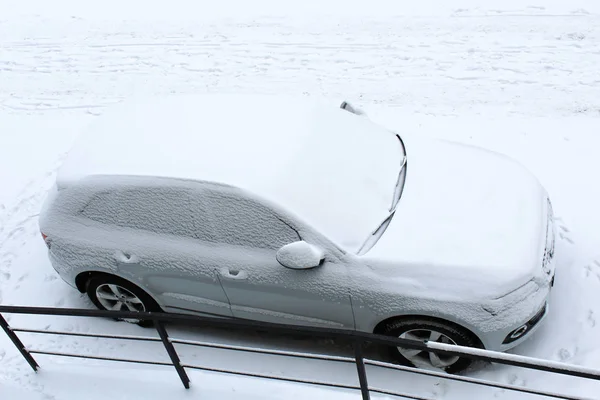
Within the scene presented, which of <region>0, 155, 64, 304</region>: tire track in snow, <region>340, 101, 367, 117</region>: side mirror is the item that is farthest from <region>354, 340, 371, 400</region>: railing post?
<region>0, 155, 64, 304</region>: tire track in snow

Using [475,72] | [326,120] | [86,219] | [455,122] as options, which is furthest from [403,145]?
[475,72]

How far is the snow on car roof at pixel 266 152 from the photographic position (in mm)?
4543

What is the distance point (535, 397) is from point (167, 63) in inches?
285

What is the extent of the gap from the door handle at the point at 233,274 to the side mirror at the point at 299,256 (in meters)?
0.43

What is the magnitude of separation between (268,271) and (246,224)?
1.28 feet

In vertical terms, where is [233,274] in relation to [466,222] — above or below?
below

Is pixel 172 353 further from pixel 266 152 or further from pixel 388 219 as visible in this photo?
pixel 388 219

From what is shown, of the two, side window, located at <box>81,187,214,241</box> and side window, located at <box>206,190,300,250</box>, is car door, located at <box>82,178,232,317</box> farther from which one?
side window, located at <box>206,190,300,250</box>

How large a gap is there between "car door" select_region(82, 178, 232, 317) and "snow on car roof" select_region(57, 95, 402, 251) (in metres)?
0.21

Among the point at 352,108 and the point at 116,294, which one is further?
the point at 352,108

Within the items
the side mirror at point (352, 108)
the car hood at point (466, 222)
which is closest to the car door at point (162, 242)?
the car hood at point (466, 222)

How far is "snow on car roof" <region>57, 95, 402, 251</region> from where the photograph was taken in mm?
4543

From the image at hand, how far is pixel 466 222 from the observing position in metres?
4.66

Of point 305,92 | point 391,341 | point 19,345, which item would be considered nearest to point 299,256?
point 391,341
